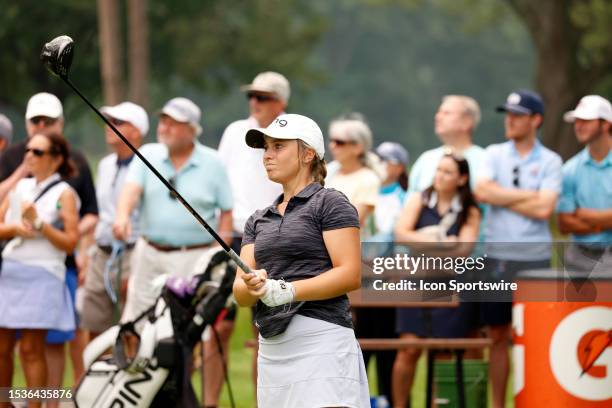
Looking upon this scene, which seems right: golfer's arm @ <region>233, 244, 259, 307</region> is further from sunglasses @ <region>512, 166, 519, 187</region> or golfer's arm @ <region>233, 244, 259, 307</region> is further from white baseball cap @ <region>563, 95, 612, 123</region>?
white baseball cap @ <region>563, 95, 612, 123</region>

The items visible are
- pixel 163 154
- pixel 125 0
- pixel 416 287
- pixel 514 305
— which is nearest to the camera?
pixel 416 287

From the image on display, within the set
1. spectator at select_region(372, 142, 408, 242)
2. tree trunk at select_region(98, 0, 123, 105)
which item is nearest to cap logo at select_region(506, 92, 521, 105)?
spectator at select_region(372, 142, 408, 242)

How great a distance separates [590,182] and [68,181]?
11.1 feet

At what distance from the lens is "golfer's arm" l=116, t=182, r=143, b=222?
10.0 m

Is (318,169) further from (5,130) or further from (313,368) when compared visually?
(5,130)

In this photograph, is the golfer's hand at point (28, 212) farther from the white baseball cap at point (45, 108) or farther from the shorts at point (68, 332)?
the white baseball cap at point (45, 108)

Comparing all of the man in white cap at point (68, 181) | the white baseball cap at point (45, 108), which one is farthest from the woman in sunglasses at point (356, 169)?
the white baseball cap at point (45, 108)

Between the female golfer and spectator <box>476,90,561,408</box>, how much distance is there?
3.43m

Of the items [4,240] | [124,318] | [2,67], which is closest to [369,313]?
[124,318]

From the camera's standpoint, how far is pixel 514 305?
8.27 m

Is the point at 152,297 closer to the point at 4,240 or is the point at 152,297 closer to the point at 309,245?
the point at 4,240

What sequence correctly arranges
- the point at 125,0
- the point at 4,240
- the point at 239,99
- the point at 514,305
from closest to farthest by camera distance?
1. the point at 514,305
2. the point at 4,240
3. the point at 125,0
4. the point at 239,99

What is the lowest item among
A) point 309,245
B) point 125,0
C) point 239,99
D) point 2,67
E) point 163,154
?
point 309,245

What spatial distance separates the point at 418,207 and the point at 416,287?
2179 millimetres
